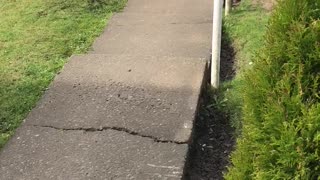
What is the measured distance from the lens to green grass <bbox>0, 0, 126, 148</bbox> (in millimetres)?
3885

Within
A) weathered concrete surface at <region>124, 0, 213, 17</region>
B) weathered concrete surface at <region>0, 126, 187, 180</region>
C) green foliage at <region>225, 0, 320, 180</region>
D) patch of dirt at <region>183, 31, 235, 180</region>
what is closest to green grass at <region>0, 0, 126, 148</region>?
weathered concrete surface at <region>124, 0, 213, 17</region>

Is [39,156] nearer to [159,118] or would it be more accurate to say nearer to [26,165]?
[26,165]

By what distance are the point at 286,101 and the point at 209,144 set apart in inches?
66.8

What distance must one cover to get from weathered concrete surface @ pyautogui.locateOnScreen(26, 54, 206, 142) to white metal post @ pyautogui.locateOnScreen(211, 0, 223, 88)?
0.33 feet

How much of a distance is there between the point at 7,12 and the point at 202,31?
6.76ft

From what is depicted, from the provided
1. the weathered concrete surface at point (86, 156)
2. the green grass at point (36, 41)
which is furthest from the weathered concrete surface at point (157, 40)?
the weathered concrete surface at point (86, 156)

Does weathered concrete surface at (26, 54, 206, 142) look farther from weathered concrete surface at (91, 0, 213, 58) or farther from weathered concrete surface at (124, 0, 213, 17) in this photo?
weathered concrete surface at (124, 0, 213, 17)

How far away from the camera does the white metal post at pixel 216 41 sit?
370cm

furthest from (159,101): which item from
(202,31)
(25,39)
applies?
(25,39)

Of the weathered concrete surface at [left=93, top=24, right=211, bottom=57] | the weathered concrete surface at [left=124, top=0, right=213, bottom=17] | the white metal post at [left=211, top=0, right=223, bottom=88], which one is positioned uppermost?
the white metal post at [left=211, top=0, right=223, bottom=88]

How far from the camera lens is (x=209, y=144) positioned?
342 centimetres

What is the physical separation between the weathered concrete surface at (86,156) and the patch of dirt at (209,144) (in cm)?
18

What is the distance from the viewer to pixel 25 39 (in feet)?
16.1

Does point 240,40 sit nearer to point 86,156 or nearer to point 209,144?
point 209,144
